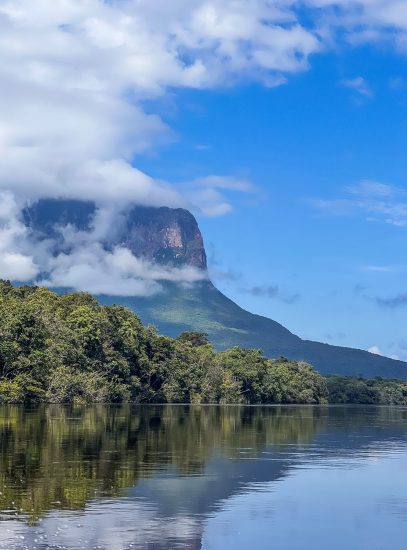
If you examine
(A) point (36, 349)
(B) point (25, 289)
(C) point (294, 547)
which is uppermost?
(B) point (25, 289)

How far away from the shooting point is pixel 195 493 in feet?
86.5

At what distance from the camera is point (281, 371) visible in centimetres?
17638

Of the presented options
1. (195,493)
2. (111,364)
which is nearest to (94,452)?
(195,493)

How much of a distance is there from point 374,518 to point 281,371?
15383 centimetres

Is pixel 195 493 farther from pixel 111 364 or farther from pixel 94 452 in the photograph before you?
pixel 111 364

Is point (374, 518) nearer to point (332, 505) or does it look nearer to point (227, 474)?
point (332, 505)

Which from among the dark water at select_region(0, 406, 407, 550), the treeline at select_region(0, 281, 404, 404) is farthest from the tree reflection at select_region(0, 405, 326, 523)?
the treeline at select_region(0, 281, 404, 404)

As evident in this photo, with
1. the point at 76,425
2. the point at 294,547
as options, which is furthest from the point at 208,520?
the point at 76,425

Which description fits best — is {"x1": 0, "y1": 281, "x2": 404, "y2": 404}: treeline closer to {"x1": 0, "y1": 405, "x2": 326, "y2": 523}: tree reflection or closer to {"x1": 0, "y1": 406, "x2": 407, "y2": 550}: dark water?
{"x1": 0, "y1": 405, "x2": 326, "y2": 523}: tree reflection

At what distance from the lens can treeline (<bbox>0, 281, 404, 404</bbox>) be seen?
100812 mm

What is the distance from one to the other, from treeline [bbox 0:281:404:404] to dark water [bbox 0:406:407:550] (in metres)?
53.6

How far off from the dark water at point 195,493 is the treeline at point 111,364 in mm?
53616

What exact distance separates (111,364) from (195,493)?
9946 centimetres

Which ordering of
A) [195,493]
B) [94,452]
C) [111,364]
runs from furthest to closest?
1. [111,364]
2. [94,452]
3. [195,493]
